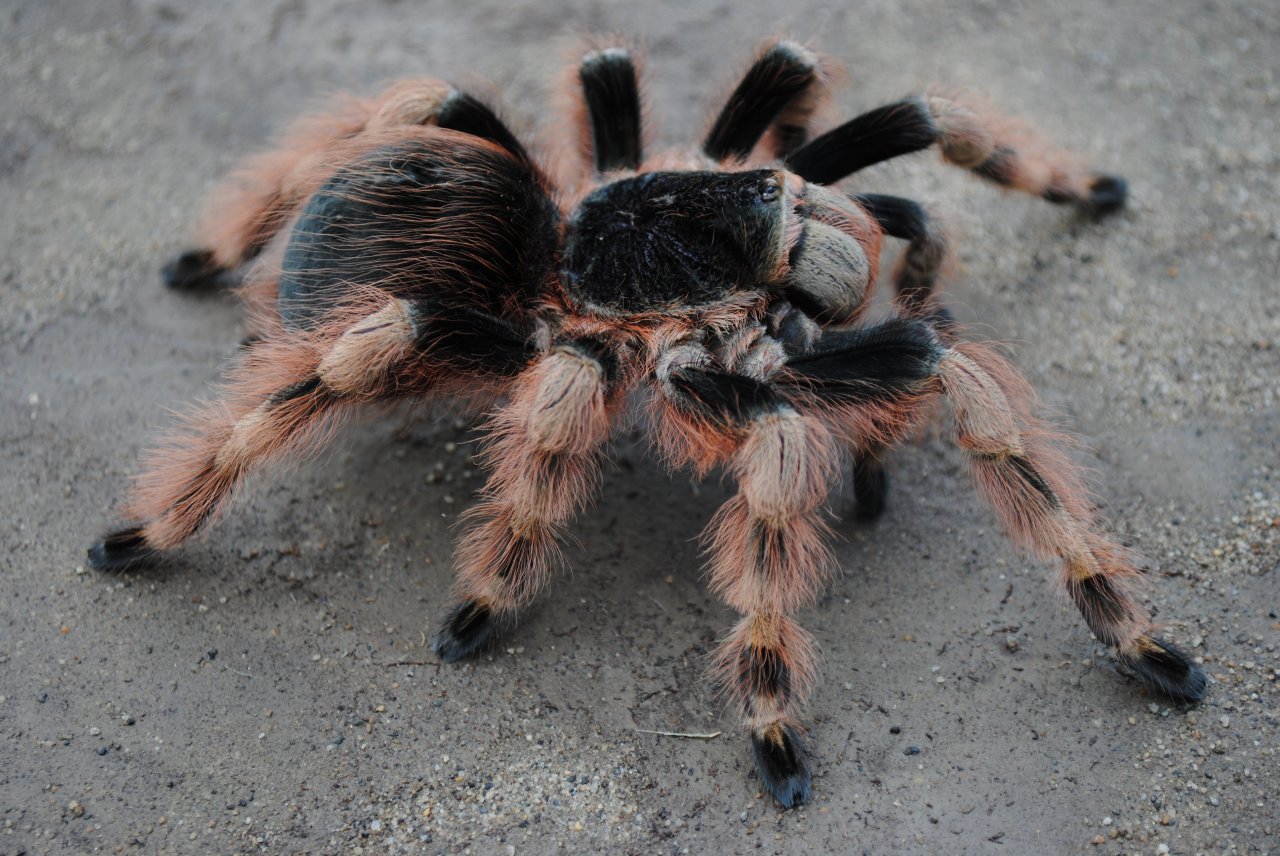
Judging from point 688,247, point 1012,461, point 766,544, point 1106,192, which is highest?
point 688,247

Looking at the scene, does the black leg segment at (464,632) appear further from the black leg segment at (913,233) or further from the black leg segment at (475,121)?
the black leg segment at (913,233)

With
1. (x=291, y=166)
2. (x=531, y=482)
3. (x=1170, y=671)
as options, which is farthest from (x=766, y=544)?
(x=291, y=166)

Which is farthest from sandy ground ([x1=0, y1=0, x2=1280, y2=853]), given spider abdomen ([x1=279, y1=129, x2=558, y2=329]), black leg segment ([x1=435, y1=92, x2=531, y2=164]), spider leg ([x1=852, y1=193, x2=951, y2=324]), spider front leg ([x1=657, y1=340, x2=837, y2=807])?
black leg segment ([x1=435, y1=92, x2=531, y2=164])

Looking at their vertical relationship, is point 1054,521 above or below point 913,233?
below

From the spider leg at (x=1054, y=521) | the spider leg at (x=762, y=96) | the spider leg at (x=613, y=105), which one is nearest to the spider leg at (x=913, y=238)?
the spider leg at (x=762, y=96)

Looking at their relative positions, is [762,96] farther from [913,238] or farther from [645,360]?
[645,360]

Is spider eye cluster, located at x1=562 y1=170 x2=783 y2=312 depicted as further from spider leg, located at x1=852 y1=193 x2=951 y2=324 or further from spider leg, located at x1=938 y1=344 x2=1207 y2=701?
spider leg, located at x1=938 y1=344 x2=1207 y2=701

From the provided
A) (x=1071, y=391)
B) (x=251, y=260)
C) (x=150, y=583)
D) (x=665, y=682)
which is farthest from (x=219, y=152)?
(x=1071, y=391)
